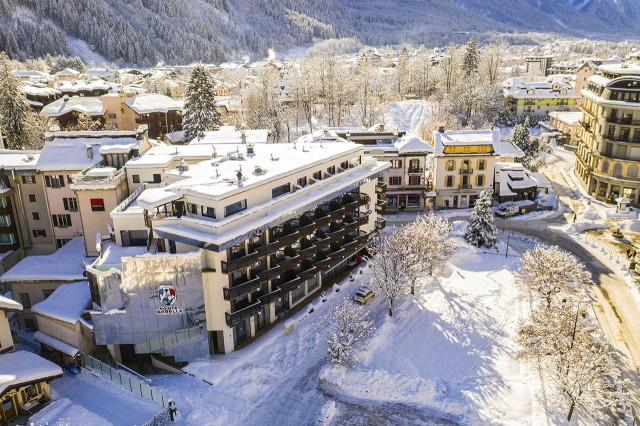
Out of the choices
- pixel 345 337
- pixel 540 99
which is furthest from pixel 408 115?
pixel 345 337

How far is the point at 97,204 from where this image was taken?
52562 millimetres

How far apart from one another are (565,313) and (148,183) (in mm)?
42983

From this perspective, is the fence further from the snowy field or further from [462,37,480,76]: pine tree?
[462,37,480,76]: pine tree

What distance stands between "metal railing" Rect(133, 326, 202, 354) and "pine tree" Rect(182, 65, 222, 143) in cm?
5866

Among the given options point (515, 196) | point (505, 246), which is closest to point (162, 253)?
point (505, 246)

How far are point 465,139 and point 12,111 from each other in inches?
2877

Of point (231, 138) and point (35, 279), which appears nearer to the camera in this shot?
point (35, 279)

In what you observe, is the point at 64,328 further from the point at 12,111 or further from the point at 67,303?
the point at 12,111

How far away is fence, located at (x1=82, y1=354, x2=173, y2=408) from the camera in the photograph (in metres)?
37.4

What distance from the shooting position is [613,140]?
77.6m

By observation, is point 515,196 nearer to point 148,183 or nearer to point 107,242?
point 148,183

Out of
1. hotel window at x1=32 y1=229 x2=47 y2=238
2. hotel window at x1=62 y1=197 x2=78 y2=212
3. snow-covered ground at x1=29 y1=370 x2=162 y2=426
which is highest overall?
hotel window at x1=62 y1=197 x2=78 y2=212

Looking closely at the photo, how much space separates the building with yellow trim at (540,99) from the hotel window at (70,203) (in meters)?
116

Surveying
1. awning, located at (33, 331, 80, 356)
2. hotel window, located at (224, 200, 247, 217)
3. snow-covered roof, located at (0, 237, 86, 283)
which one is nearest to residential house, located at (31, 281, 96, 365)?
awning, located at (33, 331, 80, 356)
